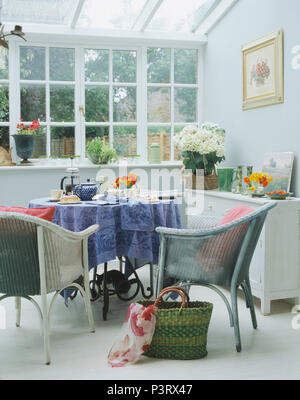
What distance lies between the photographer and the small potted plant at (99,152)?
17.5 feet

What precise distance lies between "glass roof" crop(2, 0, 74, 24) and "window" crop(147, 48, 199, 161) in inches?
44.3

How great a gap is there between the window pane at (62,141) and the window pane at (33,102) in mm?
233

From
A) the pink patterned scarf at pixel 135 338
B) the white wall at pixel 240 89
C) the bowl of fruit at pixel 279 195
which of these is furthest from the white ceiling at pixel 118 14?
the pink patterned scarf at pixel 135 338

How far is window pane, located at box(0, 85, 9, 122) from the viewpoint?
5234 mm

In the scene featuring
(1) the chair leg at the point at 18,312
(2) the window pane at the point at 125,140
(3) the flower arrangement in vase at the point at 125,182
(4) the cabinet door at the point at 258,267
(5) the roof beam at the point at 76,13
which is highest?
(5) the roof beam at the point at 76,13

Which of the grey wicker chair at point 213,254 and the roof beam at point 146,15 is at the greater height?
the roof beam at point 146,15

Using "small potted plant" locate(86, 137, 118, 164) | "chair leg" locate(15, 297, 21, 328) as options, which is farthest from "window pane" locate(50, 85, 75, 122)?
"chair leg" locate(15, 297, 21, 328)

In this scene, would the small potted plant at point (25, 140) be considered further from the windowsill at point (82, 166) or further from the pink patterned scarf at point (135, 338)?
the pink patterned scarf at point (135, 338)

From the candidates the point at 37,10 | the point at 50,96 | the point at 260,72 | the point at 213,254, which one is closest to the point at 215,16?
the point at 260,72

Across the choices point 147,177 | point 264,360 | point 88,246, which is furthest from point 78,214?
point 147,177

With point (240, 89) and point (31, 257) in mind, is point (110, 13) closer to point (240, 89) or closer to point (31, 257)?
point (240, 89)

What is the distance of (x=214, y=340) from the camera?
3.01 m

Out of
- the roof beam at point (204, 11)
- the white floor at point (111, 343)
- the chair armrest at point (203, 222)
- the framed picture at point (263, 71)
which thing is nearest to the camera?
the white floor at point (111, 343)

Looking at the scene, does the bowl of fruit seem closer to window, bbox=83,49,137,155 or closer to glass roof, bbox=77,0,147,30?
window, bbox=83,49,137,155
